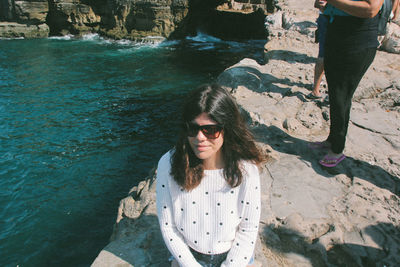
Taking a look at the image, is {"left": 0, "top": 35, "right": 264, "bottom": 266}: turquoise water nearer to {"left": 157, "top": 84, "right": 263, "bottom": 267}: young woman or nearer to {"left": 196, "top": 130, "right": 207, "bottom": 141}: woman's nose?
{"left": 157, "top": 84, "right": 263, "bottom": 267}: young woman

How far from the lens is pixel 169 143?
7422mm

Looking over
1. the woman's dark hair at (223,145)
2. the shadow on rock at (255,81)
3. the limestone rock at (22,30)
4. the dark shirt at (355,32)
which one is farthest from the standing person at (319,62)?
the limestone rock at (22,30)

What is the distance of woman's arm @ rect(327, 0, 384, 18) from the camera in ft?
8.43

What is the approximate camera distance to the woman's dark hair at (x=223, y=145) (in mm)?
1708

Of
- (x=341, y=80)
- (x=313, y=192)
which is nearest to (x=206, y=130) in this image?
(x=313, y=192)

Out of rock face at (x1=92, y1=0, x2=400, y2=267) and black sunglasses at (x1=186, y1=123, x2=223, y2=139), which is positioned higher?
black sunglasses at (x1=186, y1=123, x2=223, y2=139)

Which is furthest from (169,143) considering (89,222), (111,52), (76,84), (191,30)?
(191,30)

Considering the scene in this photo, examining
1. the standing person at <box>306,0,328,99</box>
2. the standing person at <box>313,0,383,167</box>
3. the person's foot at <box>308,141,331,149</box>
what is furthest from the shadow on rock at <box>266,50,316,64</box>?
the standing person at <box>313,0,383,167</box>

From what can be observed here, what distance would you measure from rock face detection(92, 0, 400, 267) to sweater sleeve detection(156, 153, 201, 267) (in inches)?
20.0

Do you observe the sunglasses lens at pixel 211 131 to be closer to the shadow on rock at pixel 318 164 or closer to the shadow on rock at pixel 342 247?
Answer: the shadow on rock at pixel 342 247

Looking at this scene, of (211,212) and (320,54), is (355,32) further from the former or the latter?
(211,212)

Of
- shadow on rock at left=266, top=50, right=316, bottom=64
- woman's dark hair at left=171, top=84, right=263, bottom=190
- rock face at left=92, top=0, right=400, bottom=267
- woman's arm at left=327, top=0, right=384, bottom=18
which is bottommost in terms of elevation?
rock face at left=92, top=0, right=400, bottom=267

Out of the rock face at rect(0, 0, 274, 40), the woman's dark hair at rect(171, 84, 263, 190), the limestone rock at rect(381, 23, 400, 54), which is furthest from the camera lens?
the rock face at rect(0, 0, 274, 40)

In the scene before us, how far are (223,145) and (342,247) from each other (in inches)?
54.2
